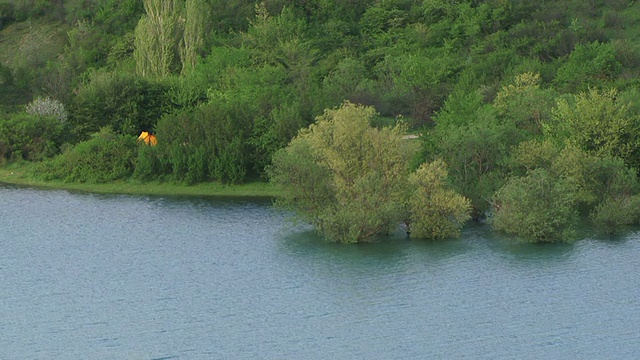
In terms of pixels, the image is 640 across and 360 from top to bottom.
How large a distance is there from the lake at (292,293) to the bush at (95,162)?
29.5 feet

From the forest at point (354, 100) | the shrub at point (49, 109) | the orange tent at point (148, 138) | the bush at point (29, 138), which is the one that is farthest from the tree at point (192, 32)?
the bush at point (29, 138)

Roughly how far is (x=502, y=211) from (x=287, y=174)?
10003 millimetres

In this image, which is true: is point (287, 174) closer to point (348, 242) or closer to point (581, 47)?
point (348, 242)

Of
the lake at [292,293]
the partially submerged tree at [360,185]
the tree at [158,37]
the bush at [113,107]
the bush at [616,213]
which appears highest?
the tree at [158,37]

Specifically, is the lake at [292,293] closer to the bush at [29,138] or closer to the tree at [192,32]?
the bush at [29,138]

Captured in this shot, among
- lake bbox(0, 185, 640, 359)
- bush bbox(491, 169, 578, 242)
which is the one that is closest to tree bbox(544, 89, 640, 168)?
lake bbox(0, 185, 640, 359)

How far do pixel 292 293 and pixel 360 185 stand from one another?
7.68 m

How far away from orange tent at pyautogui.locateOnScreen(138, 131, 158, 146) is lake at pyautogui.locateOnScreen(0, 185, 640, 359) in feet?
39.7

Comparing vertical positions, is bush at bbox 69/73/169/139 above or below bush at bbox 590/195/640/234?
above

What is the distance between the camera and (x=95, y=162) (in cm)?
6931

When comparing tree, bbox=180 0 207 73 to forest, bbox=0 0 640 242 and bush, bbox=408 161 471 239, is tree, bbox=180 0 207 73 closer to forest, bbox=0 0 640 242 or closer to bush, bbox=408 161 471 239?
forest, bbox=0 0 640 242

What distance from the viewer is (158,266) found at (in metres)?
Result: 51.0

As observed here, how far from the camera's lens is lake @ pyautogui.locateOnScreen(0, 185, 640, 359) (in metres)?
40.8

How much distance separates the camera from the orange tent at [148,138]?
71.8 m
